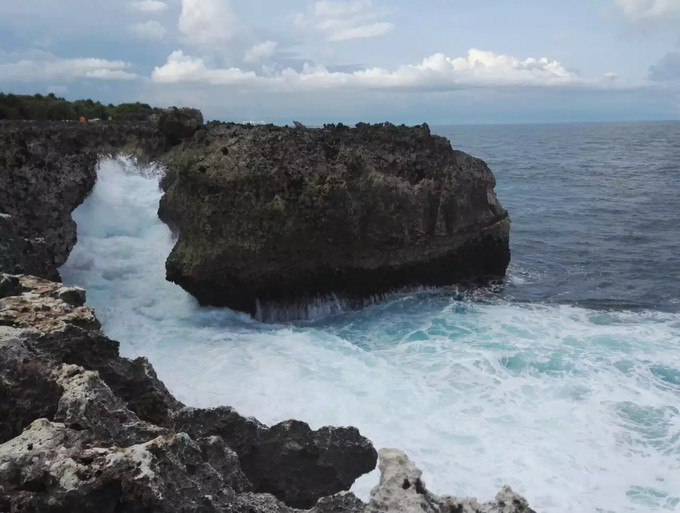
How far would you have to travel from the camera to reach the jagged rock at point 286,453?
680 centimetres

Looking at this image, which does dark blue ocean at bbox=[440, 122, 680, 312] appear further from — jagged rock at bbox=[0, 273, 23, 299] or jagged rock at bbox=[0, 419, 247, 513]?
jagged rock at bbox=[0, 419, 247, 513]

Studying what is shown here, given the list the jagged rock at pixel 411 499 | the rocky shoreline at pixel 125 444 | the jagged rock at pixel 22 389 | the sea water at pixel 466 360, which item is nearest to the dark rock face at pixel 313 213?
the sea water at pixel 466 360

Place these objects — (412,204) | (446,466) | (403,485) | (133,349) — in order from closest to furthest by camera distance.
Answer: (403,485) < (446,466) < (133,349) < (412,204)

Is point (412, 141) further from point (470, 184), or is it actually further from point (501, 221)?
point (501, 221)

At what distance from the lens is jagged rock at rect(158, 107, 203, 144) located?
24375 millimetres

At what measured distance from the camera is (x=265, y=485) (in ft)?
22.3

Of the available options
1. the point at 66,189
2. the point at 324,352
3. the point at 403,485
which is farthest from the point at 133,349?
the point at 403,485

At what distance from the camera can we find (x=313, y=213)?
16.8 meters

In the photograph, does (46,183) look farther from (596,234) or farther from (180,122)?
(596,234)

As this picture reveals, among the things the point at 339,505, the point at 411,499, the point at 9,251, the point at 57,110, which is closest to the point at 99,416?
the point at 339,505

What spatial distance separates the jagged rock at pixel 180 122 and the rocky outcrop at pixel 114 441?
55.1 ft

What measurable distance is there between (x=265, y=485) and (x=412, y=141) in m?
14.5

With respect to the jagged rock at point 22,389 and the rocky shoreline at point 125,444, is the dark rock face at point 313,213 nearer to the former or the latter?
the rocky shoreline at point 125,444

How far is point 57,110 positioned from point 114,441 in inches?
1344
